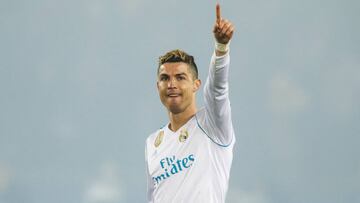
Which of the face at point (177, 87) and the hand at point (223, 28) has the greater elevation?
the hand at point (223, 28)

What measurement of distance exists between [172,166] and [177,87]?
0.95 m

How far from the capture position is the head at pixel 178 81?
638 centimetres

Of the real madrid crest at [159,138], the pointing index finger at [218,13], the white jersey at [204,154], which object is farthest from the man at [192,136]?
the pointing index finger at [218,13]

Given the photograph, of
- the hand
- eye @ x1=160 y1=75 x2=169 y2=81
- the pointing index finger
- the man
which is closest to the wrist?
the man

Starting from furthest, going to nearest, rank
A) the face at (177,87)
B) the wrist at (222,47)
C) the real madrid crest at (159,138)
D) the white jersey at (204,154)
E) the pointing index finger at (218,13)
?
the real madrid crest at (159,138)
the face at (177,87)
the white jersey at (204,154)
the wrist at (222,47)
the pointing index finger at (218,13)

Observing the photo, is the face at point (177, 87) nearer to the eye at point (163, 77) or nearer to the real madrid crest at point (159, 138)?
the eye at point (163, 77)

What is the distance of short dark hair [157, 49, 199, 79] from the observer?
21.5ft

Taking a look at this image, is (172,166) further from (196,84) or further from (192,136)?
(196,84)

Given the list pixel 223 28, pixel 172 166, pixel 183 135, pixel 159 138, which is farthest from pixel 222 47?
pixel 159 138

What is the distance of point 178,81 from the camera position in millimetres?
6406

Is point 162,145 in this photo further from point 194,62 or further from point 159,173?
point 194,62

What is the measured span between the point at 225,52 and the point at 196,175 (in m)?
1.47

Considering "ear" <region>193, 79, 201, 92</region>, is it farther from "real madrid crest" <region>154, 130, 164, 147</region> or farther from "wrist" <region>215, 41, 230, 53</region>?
"wrist" <region>215, 41, 230, 53</region>

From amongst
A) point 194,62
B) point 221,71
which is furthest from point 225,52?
point 194,62
